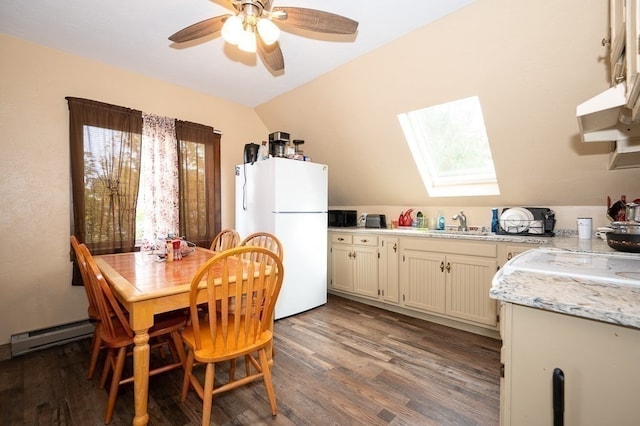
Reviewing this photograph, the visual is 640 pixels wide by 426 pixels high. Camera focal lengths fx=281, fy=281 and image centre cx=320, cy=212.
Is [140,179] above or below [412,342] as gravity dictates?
above

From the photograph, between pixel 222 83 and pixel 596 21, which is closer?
pixel 596 21

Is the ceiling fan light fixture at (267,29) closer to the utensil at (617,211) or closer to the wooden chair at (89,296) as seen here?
the wooden chair at (89,296)

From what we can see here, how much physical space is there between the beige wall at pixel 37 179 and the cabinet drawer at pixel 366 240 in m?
2.76

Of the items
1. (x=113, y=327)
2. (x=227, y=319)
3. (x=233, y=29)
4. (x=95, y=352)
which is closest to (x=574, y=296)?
(x=227, y=319)

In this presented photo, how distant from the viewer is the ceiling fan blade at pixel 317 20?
4.88 feet

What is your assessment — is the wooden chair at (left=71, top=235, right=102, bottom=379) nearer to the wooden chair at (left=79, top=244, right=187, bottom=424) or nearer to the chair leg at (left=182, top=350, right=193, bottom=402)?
the wooden chair at (left=79, top=244, right=187, bottom=424)

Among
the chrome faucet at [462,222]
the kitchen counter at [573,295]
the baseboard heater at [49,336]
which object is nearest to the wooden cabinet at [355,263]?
the chrome faucet at [462,222]

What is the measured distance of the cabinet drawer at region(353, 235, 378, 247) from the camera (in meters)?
3.20

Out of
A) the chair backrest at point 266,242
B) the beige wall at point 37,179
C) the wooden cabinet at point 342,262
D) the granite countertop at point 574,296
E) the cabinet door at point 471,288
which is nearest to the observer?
the granite countertop at point 574,296

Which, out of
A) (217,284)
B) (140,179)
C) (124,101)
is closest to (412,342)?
(217,284)

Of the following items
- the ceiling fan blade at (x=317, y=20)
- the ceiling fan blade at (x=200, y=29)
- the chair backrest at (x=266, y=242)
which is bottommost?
the chair backrest at (x=266, y=242)

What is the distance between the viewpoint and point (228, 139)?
3.52m

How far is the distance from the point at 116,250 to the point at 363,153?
2726mm

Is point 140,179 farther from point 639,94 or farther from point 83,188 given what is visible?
point 639,94
